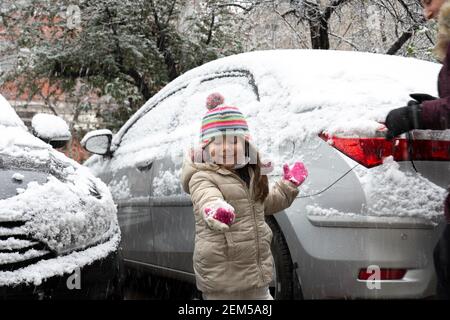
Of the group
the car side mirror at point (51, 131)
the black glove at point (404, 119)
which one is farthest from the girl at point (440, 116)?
the car side mirror at point (51, 131)

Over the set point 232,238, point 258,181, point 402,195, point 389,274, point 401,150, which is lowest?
point 389,274

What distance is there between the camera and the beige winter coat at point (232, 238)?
2.40m

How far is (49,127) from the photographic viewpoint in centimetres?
348

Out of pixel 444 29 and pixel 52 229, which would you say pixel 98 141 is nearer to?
pixel 52 229

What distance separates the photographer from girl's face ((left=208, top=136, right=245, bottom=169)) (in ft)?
8.20

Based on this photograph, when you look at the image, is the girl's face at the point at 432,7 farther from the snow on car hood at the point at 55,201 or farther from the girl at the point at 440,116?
the snow on car hood at the point at 55,201

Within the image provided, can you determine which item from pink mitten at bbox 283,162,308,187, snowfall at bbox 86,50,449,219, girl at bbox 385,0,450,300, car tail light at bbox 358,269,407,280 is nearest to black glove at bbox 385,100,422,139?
→ girl at bbox 385,0,450,300

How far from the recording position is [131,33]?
8.98 meters

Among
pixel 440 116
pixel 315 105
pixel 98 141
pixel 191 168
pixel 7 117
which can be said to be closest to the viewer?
pixel 440 116

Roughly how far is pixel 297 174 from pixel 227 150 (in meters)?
0.35

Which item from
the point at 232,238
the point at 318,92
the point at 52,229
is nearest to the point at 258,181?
the point at 232,238
